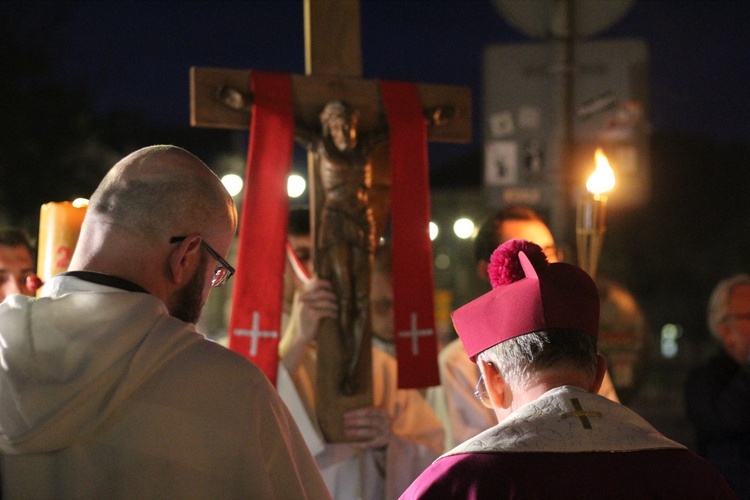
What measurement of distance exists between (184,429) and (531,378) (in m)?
0.78

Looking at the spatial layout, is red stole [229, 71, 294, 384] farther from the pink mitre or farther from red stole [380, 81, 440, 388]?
the pink mitre

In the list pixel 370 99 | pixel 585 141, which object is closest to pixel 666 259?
pixel 585 141

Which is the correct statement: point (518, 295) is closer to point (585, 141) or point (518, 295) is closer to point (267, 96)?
point (267, 96)

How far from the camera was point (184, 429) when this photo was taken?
6.34 feet

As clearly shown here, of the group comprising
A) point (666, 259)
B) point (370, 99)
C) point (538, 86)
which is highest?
point (538, 86)

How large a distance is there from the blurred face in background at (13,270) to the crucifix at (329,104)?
35.2 inches

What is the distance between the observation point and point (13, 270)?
12.0ft

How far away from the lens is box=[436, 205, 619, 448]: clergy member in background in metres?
3.87

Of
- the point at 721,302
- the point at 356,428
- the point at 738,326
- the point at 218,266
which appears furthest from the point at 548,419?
the point at 721,302

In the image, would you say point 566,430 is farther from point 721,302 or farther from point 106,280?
point 721,302

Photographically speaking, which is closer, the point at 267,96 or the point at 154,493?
the point at 154,493

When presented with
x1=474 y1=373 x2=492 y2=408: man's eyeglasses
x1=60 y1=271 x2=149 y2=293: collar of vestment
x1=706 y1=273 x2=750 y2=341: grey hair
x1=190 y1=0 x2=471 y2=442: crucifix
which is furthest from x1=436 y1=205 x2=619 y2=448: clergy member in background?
x1=60 y1=271 x2=149 y2=293: collar of vestment

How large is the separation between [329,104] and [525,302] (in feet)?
6.32

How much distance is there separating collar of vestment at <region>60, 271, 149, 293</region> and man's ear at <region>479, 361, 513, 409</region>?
840mm
